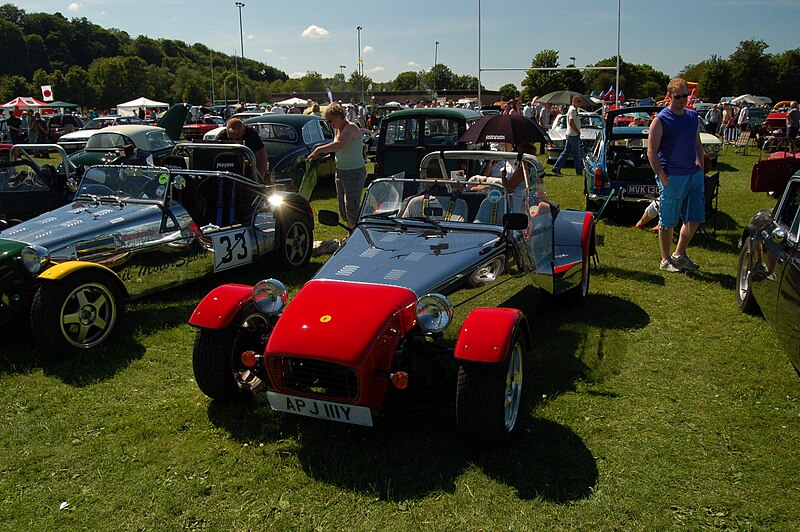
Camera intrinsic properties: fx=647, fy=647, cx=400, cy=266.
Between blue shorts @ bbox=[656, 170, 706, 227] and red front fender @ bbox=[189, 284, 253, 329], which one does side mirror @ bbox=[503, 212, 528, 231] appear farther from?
blue shorts @ bbox=[656, 170, 706, 227]

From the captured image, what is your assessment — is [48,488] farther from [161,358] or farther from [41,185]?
[41,185]

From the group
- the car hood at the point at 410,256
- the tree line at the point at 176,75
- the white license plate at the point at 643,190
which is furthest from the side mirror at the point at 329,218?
the tree line at the point at 176,75

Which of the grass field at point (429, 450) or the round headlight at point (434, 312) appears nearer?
the grass field at point (429, 450)

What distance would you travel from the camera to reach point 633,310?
6688mm

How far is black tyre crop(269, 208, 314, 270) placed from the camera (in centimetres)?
816

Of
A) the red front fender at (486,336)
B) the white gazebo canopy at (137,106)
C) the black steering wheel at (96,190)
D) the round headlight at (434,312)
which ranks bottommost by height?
the red front fender at (486,336)

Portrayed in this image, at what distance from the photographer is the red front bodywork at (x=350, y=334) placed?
362 centimetres

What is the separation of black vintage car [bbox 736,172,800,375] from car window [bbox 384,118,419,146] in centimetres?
794

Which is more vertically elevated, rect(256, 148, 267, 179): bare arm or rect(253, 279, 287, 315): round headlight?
rect(256, 148, 267, 179): bare arm

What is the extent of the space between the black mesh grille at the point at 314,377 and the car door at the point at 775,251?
320 centimetres

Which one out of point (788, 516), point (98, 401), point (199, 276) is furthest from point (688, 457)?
point (199, 276)

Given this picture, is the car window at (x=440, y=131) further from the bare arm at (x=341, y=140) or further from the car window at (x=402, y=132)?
the bare arm at (x=341, y=140)

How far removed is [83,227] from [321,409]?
3990 millimetres

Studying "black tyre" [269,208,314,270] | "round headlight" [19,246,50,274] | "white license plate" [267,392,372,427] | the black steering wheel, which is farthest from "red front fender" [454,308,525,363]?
the black steering wheel
